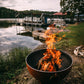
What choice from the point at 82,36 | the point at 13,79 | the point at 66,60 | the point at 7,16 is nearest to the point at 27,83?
the point at 13,79

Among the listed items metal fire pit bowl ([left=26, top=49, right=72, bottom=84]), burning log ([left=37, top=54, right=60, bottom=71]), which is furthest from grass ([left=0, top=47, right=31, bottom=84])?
burning log ([left=37, top=54, right=60, bottom=71])

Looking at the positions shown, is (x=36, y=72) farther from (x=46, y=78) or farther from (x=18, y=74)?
→ (x=18, y=74)

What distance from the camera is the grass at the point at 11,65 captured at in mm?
3979

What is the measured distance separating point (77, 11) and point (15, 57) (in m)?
26.4

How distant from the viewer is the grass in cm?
398

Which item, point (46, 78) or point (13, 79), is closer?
point (46, 78)

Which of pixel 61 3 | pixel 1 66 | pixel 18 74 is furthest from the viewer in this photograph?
pixel 61 3

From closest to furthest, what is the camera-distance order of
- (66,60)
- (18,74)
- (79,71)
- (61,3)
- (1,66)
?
(66,60)
(79,71)
(18,74)
(1,66)
(61,3)

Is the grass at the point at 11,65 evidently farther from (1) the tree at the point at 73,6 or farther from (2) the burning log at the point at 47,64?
(1) the tree at the point at 73,6

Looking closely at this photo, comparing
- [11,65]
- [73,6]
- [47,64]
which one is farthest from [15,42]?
[73,6]

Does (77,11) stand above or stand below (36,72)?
above

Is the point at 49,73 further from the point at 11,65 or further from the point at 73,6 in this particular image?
the point at 73,6

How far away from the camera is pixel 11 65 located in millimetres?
4676

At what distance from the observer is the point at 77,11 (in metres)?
25.7
